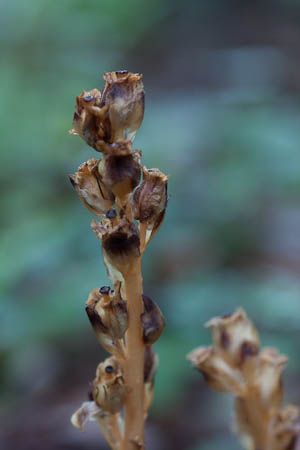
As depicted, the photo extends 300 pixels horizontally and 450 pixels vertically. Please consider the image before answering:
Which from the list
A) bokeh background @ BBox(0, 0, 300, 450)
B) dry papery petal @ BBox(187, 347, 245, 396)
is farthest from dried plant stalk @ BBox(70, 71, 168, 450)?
bokeh background @ BBox(0, 0, 300, 450)

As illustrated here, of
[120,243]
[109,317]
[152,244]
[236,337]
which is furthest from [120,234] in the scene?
[152,244]

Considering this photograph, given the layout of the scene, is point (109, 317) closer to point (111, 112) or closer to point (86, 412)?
point (86, 412)

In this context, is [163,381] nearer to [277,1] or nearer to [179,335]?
[179,335]

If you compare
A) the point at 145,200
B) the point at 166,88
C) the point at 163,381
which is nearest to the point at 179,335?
the point at 163,381

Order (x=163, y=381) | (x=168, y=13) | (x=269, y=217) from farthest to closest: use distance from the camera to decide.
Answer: (x=168, y=13) → (x=269, y=217) → (x=163, y=381)

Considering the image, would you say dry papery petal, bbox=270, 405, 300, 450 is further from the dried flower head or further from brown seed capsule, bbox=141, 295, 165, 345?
the dried flower head

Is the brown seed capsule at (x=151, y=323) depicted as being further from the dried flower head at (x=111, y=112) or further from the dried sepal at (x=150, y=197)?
the dried flower head at (x=111, y=112)
